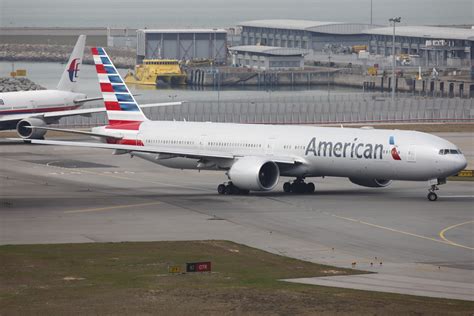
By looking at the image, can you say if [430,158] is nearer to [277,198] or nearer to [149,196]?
[277,198]

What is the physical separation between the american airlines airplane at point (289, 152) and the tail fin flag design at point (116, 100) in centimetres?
116

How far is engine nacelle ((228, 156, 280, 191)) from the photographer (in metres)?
68.0

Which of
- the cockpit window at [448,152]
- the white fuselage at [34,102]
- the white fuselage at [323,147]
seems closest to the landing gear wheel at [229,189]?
the white fuselage at [323,147]

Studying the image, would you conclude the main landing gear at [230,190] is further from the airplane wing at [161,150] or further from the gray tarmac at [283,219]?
the airplane wing at [161,150]

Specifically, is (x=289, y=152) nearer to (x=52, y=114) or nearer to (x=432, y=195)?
(x=432, y=195)

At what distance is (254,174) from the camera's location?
2672 inches

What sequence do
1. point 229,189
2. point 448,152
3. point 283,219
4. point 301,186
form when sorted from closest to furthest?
point 283,219
point 448,152
point 229,189
point 301,186

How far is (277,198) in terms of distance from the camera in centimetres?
6881

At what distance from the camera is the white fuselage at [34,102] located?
358ft

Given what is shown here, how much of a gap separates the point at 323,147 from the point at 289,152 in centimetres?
241

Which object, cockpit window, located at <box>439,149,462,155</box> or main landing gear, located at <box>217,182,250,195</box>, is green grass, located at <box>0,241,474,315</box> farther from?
main landing gear, located at <box>217,182,250,195</box>

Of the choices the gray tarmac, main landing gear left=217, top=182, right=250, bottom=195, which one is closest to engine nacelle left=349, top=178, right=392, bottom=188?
the gray tarmac

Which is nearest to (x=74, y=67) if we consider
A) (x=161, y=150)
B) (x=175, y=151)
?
(x=161, y=150)

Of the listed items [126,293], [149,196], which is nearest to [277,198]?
[149,196]
